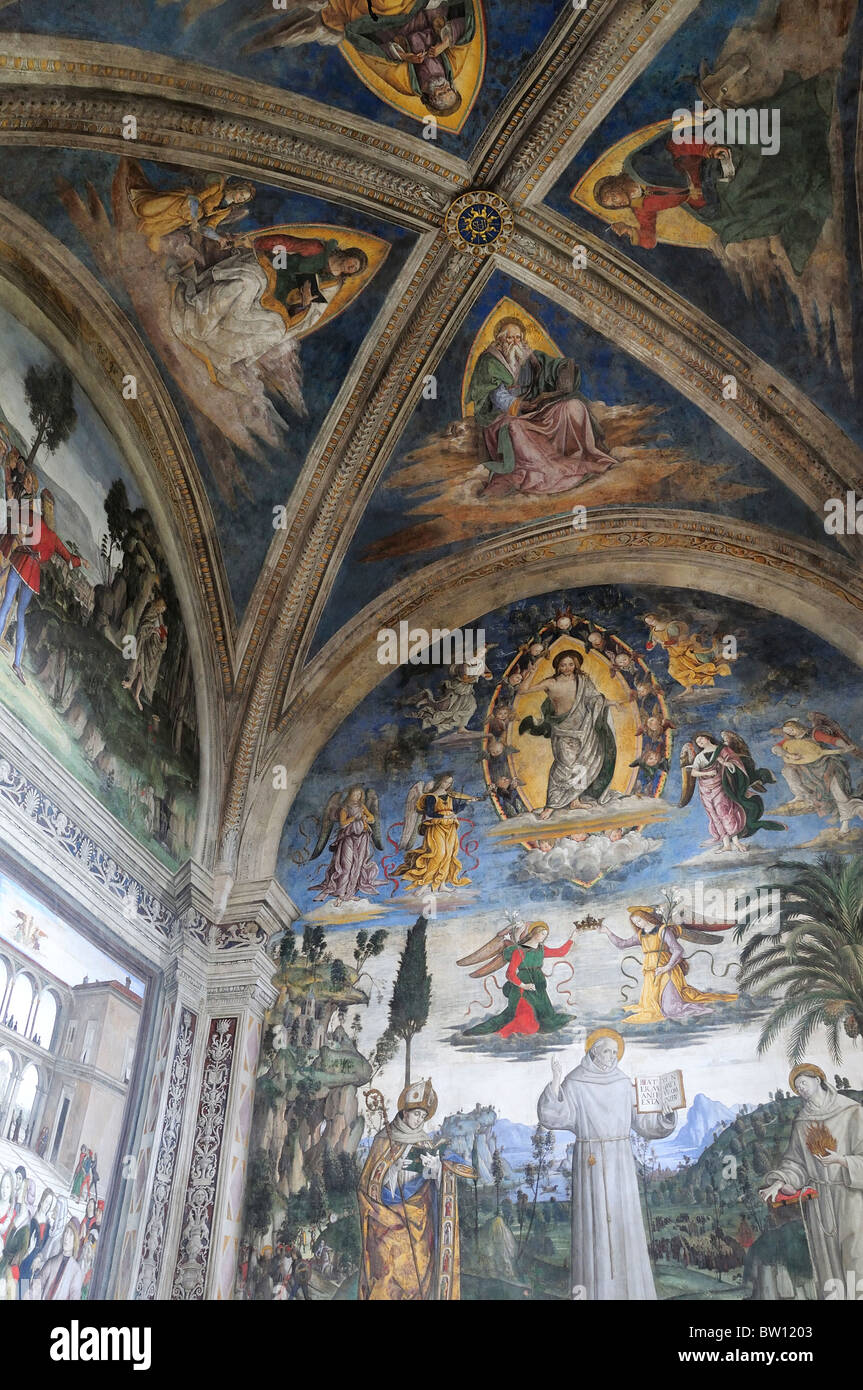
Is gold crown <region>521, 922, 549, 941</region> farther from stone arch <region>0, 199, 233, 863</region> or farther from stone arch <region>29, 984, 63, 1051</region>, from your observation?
stone arch <region>29, 984, 63, 1051</region>

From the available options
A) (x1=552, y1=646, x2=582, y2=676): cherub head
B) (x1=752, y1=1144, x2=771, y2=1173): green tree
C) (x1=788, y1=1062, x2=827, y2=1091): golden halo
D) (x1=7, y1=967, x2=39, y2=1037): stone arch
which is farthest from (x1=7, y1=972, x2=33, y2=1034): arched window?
(x1=552, y1=646, x2=582, y2=676): cherub head

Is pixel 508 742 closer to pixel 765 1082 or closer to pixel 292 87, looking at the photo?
pixel 765 1082

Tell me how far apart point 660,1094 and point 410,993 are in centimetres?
229

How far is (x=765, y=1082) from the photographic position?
A: 1003 cm

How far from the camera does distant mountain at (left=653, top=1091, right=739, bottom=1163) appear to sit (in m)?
9.95

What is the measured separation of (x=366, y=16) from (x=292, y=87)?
814mm

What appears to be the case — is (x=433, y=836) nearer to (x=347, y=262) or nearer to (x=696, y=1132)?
(x=696, y=1132)

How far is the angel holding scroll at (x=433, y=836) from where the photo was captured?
11945 millimetres

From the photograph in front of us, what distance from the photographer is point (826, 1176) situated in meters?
9.55

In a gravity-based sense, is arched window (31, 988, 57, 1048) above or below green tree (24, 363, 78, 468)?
below

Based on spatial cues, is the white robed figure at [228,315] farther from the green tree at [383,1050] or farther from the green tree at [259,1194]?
the green tree at [259,1194]

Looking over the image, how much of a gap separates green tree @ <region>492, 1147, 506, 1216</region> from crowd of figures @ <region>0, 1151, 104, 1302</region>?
9.63 ft

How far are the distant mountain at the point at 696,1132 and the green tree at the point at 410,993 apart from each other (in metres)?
2.18

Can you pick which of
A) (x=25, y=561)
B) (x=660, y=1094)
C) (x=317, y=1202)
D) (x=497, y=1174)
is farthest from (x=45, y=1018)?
(x=660, y=1094)
